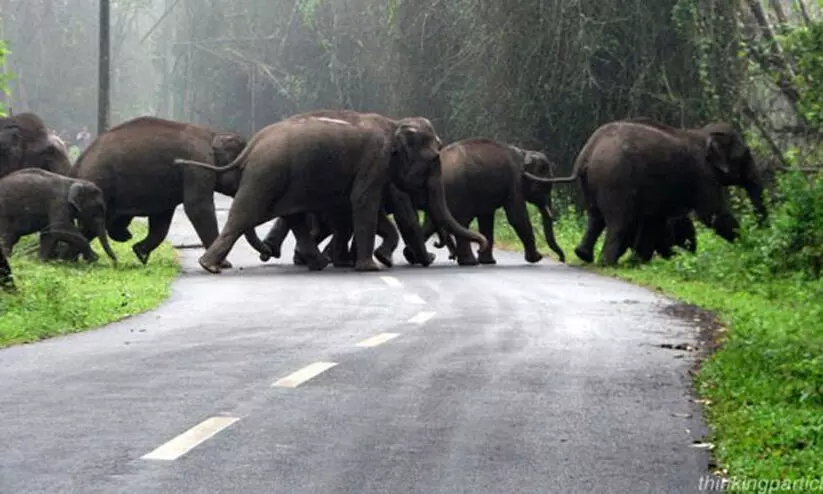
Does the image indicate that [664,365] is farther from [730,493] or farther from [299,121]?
[299,121]

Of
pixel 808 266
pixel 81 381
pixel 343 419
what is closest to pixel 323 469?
pixel 343 419

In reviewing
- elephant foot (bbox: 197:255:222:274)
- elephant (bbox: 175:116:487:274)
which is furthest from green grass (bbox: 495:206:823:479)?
elephant foot (bbox: 197:255:222:274)

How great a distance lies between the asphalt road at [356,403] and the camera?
25.4 feet

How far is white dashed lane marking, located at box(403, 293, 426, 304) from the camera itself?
1759 centimetres

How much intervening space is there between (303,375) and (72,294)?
7129 mm

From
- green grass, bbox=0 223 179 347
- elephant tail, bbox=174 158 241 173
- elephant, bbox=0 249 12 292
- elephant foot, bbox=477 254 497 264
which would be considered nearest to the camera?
green grass, bbox=0 223 179 347

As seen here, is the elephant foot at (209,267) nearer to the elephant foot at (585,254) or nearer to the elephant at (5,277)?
the elephant foot at (585,254)

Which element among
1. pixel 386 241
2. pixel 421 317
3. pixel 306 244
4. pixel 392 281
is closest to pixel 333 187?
pixel 306 244

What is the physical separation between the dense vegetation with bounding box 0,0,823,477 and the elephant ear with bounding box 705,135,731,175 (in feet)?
2.80

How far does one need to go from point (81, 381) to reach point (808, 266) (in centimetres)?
1175

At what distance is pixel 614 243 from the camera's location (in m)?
24.7

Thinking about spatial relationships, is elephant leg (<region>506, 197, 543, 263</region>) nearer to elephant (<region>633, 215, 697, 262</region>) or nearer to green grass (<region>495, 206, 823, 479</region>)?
elephant (<region>633, 215, 697, 262</region>)

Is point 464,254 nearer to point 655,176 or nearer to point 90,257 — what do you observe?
point 655,176

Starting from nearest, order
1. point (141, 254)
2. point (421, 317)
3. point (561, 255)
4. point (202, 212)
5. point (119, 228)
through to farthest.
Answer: point (421, 317), point (202, 212), point (141, 254), point (119, 228), point (561, 255)
